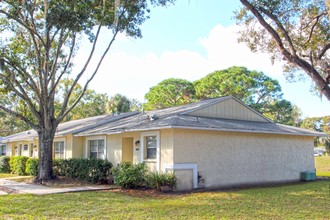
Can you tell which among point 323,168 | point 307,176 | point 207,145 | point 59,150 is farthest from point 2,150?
point 323,168

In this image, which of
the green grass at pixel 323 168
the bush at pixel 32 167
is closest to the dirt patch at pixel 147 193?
the bush at pixel 32 167

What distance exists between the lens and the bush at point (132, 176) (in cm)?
1345

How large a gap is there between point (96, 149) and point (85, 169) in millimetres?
2106

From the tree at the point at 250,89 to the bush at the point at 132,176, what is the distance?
27.3 meters

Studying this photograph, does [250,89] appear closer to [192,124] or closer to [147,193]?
[192,124]

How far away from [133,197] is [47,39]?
30.2 feet

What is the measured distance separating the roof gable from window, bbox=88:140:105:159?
528cm

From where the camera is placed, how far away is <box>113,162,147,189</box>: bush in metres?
13.5

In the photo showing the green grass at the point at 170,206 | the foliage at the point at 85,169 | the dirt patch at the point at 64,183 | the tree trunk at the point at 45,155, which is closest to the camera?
the green grass at the point at 170,206

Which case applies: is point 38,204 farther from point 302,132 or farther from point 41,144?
point 302,132

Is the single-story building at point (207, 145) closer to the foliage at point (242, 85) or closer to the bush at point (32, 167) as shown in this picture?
the bush at point (32, 167)

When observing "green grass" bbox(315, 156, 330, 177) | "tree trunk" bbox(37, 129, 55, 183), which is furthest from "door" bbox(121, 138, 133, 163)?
"green grass" bbox(315, 156, 330, 177)

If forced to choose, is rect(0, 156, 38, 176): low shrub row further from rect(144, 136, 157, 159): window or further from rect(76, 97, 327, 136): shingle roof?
rect(144, 136, 157, 159): window

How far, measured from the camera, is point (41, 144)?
16766 millimetres
